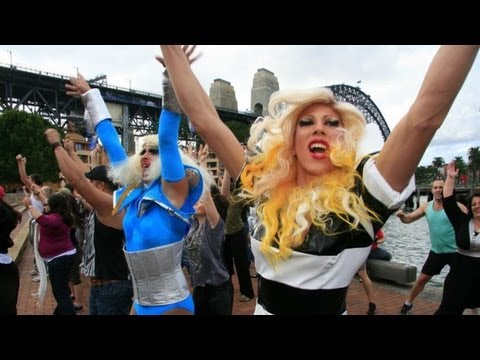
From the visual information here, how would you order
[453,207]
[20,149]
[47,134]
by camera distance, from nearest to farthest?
[47,134] < [453,207] < [20,149]

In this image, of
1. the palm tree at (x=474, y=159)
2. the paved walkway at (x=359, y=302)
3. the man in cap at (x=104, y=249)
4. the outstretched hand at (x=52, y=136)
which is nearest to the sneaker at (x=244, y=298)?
the paved walkway at (x=359, y=302)

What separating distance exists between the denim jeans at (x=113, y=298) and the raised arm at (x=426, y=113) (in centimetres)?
223

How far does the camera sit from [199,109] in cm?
159

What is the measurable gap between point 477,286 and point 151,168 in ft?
10.1

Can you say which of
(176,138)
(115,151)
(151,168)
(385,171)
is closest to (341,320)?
(385,171)

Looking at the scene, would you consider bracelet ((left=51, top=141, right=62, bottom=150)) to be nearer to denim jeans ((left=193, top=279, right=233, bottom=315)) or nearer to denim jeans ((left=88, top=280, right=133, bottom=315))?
denim jeans ((left=88, top=280, right=133, bottom=315))

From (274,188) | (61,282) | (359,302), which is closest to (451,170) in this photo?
(274,188)

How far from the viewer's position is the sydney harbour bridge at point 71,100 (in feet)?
175

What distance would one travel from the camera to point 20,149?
39750 millimetres

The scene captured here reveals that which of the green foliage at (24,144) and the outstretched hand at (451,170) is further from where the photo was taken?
the green foliage at (24,144)

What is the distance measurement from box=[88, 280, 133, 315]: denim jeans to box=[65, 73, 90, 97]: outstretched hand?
4.57 ft

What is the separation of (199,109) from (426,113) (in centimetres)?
87

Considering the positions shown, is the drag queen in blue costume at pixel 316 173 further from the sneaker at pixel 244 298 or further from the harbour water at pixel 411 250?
the harbour water at pixel 411 250

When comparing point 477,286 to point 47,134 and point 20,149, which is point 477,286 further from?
point 20,149
